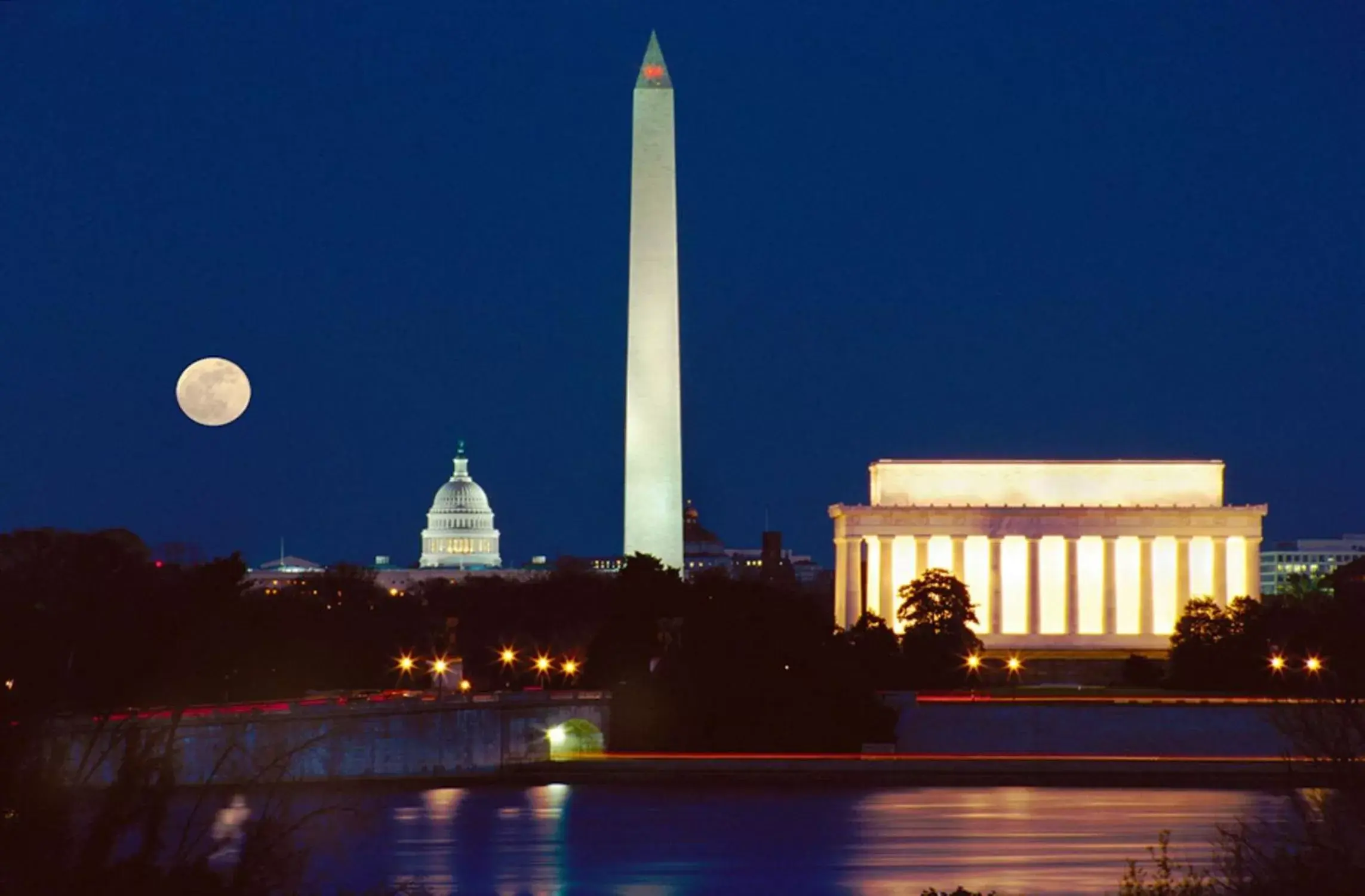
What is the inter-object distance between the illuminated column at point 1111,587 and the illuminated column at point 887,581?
1109cm

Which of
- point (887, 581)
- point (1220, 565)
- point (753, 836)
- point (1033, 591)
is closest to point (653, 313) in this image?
point (887, 581)

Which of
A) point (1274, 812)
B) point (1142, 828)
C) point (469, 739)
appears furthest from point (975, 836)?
point (469, 739)

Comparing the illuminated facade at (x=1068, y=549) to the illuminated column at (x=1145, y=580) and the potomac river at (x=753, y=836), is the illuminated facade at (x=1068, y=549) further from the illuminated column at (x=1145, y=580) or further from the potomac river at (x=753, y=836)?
the potomac river at (x=753, y=836)

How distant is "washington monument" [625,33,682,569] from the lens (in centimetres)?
11606

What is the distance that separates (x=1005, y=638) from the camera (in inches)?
5517

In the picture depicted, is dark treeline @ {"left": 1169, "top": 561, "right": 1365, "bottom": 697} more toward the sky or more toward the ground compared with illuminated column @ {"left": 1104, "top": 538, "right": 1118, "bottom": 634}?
more toward the ground

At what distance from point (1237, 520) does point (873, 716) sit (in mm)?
50534

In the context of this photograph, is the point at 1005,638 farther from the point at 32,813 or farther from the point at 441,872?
the point at 32,813

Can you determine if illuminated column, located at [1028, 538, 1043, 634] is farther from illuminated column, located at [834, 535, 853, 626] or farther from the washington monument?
the washington monument

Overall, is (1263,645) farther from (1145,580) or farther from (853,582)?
(853,582)

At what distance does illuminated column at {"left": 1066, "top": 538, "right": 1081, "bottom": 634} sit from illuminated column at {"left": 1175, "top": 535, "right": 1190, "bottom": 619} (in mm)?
5075

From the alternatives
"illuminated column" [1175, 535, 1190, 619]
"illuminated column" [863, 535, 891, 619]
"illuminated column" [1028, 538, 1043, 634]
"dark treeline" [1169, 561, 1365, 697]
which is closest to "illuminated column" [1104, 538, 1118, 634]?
"illuminated column" [1175, 535, 1190, 619]

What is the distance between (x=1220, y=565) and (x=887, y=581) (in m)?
17.5

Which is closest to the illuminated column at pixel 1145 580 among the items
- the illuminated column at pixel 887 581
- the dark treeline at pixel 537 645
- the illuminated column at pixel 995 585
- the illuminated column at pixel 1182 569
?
the illuminated column at pixel 1182 569
